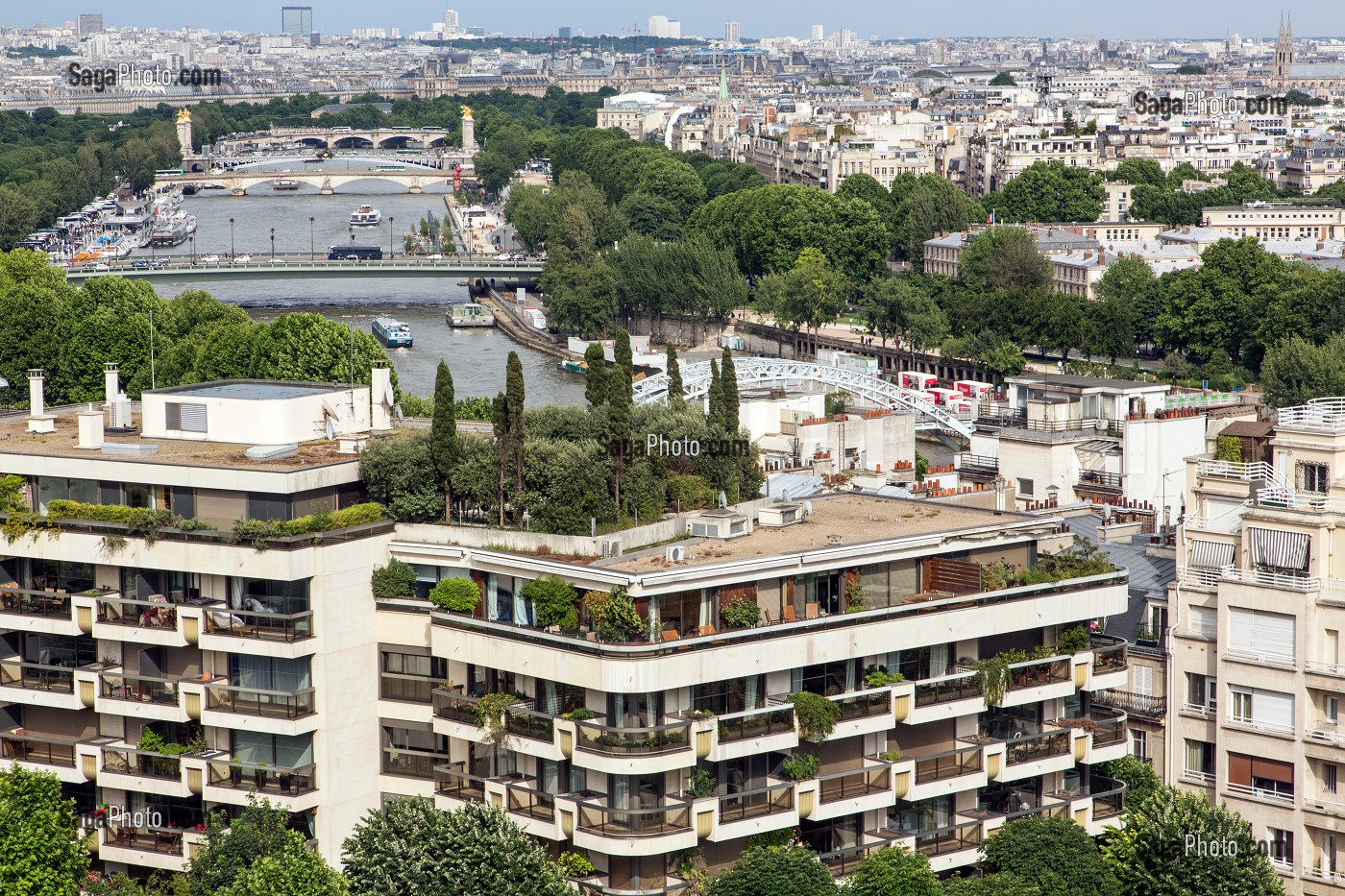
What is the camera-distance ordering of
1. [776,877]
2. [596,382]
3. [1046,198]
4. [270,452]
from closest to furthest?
[776,877], [270,452], [596,382], [1046,198]

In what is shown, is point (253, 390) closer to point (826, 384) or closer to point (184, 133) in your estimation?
point (826, 384)

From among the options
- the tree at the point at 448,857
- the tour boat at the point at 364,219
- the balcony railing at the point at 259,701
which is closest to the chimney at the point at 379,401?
the balcony railing at the point at 259,701

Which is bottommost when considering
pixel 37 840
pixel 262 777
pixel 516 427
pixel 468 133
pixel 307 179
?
pixel 307 179

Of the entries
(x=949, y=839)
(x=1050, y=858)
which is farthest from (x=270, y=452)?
(x=1050, y=858)

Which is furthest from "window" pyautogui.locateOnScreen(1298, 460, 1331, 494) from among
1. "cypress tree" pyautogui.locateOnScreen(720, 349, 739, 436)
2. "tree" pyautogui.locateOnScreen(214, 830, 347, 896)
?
"tree" pyautogui.locateOnScreen(214, 830, 347, 896)

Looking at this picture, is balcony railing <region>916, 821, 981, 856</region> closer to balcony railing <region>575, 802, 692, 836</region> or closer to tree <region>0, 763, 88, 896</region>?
balcony railing <region>575, 802, 692, 836</region>

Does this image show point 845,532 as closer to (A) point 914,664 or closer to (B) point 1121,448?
(A) point 914,664

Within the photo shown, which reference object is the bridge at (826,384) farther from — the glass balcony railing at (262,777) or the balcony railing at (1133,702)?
the glass balcony railing at (262,777)
